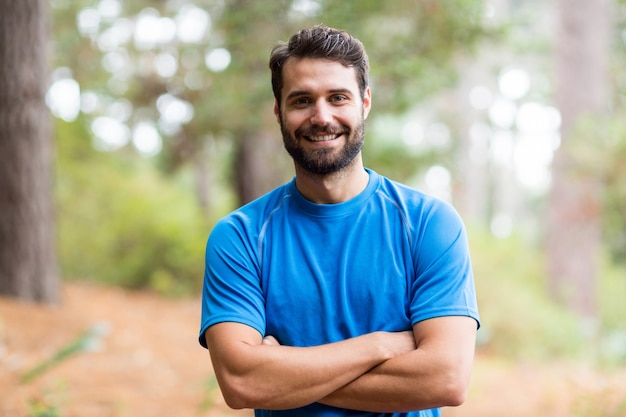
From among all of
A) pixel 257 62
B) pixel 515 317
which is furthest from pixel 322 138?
pixel 515 317

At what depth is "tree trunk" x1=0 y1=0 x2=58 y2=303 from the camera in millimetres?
7910

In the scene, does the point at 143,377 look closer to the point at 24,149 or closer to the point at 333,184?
the point at 24,149

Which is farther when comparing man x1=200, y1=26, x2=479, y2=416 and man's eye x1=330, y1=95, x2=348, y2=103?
man's eye x1=330, y1=95, x2=348, y2=103

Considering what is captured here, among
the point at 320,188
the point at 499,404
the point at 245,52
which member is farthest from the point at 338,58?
the point at 245,52

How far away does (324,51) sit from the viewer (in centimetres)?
271

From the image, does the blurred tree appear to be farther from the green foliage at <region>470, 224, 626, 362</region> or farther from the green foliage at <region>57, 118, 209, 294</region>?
the green foliage at <region>470, 224, 626, 362</region>

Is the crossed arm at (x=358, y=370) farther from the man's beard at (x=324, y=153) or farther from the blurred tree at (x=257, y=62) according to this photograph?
the blurred tree at (x=257, y=62)

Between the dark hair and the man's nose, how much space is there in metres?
0.18

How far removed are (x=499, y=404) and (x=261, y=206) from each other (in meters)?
5.29

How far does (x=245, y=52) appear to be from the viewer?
9391 mm

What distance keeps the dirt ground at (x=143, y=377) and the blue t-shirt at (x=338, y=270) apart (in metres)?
1.93

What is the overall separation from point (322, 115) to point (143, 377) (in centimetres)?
484

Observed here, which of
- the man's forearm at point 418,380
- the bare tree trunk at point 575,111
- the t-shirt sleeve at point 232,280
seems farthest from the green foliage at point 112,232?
the man's forearm at point 418,380

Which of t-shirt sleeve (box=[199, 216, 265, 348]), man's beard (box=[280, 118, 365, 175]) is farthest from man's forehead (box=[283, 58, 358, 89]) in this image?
t-shirt sleeve (box=[199, 216, 265, 348])
